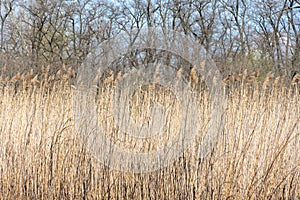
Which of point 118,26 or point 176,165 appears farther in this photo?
point 118,26

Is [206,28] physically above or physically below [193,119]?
above

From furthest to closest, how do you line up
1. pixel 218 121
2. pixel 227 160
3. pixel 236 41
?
pixel 236 41, pixel 218 121, pixel 227 160

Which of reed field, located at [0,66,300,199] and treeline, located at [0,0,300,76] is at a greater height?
treeline, located at [0,0,300,76]

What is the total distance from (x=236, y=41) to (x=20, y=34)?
7.49 m

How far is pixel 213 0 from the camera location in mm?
10914

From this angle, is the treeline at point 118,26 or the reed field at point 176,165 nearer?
the reed field at point 176,165

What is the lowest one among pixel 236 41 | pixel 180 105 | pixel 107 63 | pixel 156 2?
pixel 180 105

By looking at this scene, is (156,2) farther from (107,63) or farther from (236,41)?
(107,63)

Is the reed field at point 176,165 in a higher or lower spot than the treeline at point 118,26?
lower

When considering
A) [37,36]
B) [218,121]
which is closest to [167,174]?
[218,121]

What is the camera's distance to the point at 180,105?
195 cm

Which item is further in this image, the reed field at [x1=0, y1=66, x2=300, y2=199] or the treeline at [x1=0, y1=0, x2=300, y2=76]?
the treeline at [x1=0, y1=0, x2=300, y2=76]

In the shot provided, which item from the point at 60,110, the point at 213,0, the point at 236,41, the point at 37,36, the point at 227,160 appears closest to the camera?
the point at 227,160

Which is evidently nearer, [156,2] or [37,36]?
[156,2]
